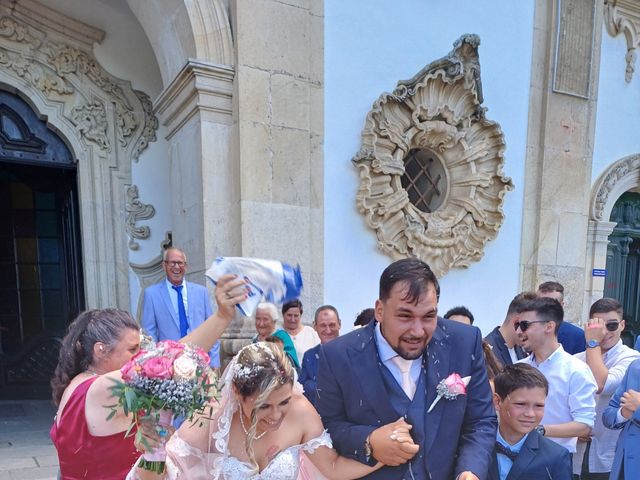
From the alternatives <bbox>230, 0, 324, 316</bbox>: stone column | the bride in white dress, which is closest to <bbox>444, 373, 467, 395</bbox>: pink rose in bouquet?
the bride in white dress

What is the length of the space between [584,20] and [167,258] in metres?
7.43

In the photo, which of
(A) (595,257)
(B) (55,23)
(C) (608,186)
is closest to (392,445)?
(B) (55,23)

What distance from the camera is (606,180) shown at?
700 cm

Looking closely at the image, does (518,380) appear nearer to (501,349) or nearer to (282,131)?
(501,349)

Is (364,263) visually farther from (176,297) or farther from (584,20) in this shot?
(584,20)

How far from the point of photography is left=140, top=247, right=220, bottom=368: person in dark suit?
3.86 m

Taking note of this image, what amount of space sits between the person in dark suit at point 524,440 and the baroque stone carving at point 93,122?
5.63m

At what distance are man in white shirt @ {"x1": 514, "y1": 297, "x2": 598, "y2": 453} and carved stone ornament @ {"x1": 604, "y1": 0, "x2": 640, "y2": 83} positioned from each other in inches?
284

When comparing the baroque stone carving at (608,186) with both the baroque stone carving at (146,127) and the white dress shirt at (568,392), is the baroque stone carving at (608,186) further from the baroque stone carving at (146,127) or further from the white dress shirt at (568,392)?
the baroque stone carving at (146,127)

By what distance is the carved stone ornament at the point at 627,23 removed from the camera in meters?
6.84

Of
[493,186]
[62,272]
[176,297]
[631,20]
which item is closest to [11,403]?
[62,272]

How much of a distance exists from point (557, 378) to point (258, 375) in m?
1.92

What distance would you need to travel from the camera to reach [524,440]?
1.92 m

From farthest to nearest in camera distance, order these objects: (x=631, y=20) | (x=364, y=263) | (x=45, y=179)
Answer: (x=631, y=20)
(x=45, y=179)
(x=364, y=263)
